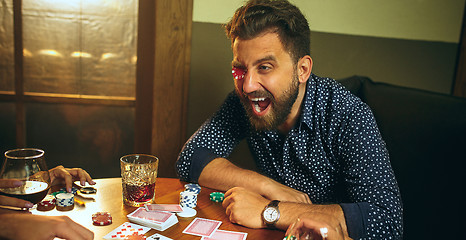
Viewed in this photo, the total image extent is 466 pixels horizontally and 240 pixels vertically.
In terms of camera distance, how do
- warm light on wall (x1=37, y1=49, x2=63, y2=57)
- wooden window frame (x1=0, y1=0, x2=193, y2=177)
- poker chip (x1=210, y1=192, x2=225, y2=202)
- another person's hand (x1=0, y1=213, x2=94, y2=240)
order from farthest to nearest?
warm light on wall (x1=37, y1=49, x2=63, y2=57) < wooden window frame (x1=0, y1=0, x2=193, y2=177) < poker chip (x1=210, y1=192, x2=225, y2=202) < another person's hand (x1=0, y1=213, x2=94, y2=240)

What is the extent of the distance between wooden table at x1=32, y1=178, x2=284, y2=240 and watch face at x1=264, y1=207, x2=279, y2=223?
35mm

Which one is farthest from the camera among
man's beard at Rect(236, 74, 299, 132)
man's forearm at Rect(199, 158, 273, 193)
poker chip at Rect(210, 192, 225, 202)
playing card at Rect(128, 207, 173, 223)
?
man's beard at Rect(236, 74, 299, 132)

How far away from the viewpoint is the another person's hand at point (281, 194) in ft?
4.59

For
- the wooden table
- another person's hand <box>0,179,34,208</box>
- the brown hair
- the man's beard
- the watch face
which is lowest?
the wooden table

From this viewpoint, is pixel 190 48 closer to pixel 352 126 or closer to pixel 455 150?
pixel 352 126

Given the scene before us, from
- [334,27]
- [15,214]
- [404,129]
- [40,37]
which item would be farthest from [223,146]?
[40,37]

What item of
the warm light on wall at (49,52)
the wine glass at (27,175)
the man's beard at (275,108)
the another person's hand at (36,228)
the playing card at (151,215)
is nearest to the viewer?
the another person's hand at (36,228)

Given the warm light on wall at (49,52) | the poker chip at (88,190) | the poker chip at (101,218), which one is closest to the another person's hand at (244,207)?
the poker chip at (101,218)

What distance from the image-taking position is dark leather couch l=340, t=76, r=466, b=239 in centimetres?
155

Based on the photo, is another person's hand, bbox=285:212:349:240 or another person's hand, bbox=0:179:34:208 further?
another person's hand, bbox=0:179:34:208

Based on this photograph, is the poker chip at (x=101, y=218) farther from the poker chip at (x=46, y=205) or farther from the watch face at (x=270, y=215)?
the watch face at (x=270, y=215)

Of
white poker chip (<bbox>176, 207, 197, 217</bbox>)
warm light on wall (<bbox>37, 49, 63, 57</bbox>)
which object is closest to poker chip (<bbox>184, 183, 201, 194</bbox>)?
white poker chip (<bbox>176, 207, 197, 217</bbox>)

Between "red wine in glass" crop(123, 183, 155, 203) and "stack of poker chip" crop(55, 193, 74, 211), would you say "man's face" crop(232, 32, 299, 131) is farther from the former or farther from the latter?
"stack of poker chip" crop(55, 193, 74, 211)

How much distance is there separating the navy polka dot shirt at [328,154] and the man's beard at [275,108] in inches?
2.6
